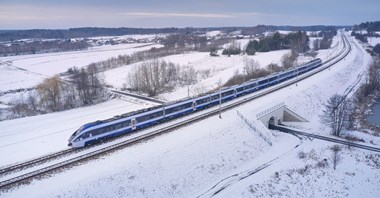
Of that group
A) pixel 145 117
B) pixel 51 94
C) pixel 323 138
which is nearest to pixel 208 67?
pixel 51 94

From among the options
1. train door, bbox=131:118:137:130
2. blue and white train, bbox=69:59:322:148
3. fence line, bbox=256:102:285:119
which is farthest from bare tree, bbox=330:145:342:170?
train door, bbox=131:118:137:130

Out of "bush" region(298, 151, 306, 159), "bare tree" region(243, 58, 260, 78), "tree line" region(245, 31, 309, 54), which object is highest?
"tree line" region(245, 31, 309, 54)

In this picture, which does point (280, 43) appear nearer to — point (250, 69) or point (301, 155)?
point (250, 69)

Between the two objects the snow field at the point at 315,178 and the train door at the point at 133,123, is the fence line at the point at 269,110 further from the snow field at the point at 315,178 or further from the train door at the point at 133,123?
the train door at the point at 133,123

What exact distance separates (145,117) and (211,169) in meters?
12.4

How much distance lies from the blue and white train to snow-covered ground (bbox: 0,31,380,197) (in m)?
4.19

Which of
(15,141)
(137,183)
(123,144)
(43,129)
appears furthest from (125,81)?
(137,183)

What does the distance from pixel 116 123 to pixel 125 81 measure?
53.1 metres

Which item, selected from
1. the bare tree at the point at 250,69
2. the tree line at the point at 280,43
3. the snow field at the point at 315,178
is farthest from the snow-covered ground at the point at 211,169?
the tree line at the point at 280,43

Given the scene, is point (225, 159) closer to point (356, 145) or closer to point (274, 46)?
point (356, 145)

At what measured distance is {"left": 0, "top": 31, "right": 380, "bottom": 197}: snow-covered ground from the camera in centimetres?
2686

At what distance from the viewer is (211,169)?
3177 centimetres

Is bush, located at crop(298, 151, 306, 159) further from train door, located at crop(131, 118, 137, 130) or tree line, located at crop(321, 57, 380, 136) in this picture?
train door, located at crop(131, 118, 137, 130)

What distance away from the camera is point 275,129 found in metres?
49.1
